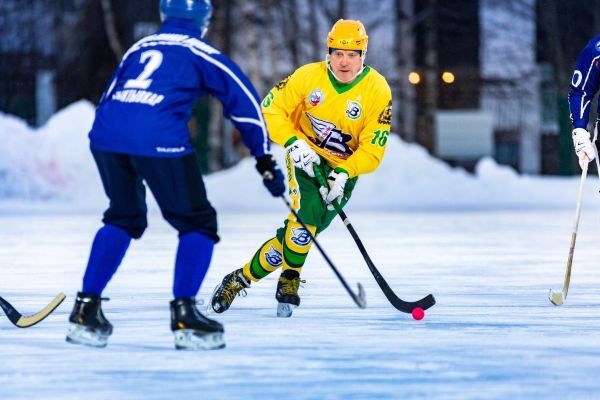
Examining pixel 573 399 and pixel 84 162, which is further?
pixel 84 162

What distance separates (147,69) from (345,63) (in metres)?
1.48

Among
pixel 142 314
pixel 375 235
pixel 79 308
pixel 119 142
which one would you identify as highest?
pixel 119 142

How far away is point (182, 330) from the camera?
17.2 feet

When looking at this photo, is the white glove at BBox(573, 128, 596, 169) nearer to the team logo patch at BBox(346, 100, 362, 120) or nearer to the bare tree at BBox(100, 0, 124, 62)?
the team logo patch at BBox(346, 100, 362, 120)

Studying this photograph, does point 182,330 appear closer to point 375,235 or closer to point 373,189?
point 375,235

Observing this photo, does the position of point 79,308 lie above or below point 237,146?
above

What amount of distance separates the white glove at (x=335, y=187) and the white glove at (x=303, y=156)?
3.6 inches

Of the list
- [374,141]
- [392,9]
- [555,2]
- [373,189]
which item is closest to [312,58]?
[392,9]

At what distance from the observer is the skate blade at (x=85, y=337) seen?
534cm

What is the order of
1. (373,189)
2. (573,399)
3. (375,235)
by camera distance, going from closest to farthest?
(573,399), (375,235), (373,189)

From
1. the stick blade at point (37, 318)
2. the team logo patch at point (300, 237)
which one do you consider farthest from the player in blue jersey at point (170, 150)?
the team logo patch at point (300, 237)

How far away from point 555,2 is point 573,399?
23.5 m

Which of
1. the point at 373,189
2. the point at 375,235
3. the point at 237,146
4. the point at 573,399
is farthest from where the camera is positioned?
the point at 237,146

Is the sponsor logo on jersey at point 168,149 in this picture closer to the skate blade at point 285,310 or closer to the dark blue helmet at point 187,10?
the dark blue helmet at point 187,10
